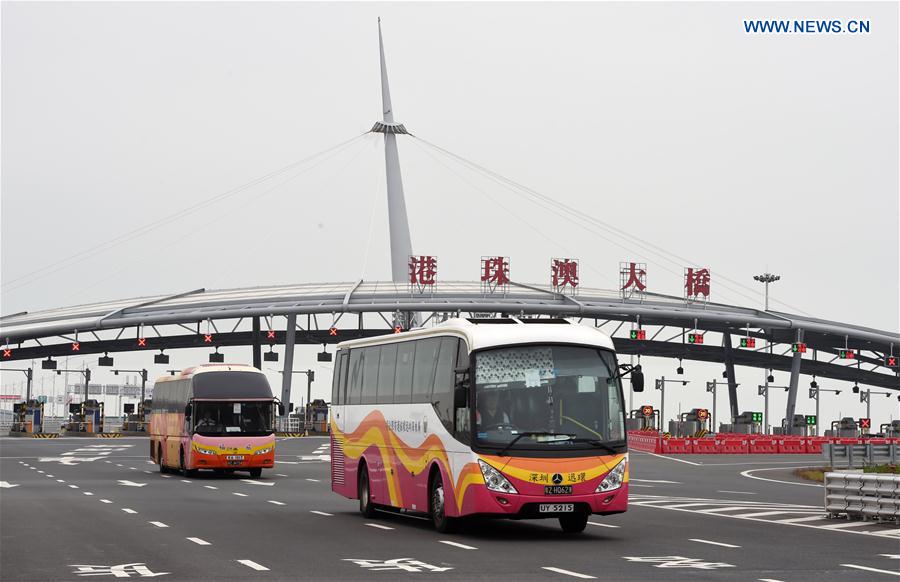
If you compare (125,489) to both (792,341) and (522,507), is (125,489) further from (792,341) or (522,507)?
(792,341)

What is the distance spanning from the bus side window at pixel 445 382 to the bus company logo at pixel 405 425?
0.64 m

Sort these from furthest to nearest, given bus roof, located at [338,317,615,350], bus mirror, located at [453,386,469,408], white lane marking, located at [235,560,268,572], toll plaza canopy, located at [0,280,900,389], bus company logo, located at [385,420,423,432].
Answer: toll plaza canopy, located at [0,280,900,389], bus company logo, located at [385,420,423,432], bus roof, located at [338,317,615,350], bus mirror, located at [453,386,469,408], white lane marking, located at [235,560,268,572]

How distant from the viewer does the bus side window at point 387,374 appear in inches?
874

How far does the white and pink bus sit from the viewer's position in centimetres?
1811

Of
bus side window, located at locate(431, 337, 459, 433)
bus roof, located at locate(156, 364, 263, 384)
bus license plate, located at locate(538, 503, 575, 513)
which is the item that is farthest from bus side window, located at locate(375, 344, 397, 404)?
bus roof, located at locate(156, 364, 263, 384)

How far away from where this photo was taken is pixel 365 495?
2330 cm

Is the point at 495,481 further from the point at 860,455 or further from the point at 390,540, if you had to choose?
the point at 860,455

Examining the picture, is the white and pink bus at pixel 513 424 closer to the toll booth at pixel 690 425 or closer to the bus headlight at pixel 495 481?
the bus headlight at pixel 495 481

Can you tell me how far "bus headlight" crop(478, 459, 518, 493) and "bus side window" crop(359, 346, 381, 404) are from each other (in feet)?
17.2

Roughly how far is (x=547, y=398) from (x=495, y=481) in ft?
4.67

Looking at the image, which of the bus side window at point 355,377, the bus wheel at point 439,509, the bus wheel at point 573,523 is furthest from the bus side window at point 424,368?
the bus side window at point 355,377

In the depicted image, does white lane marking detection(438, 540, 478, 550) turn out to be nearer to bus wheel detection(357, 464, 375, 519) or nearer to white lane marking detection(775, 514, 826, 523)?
bus wheel detection(357, 464, 375, 519)

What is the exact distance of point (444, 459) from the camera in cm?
1923

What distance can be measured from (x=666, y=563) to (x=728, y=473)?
2949 centimetres
